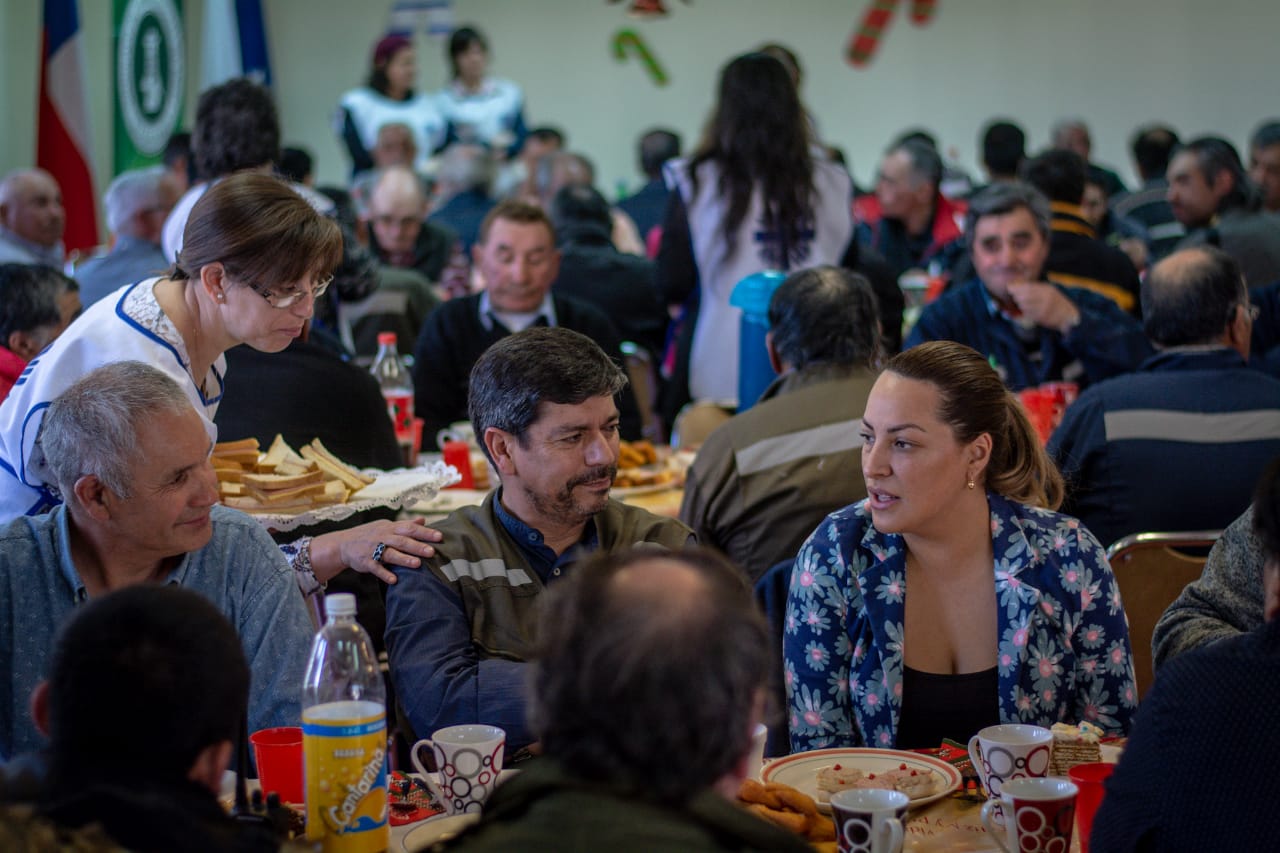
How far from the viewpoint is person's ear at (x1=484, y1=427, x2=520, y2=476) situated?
2.42m

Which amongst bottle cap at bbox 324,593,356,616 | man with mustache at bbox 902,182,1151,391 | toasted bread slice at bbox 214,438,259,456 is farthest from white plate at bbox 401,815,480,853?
man with mustache at bbox 902,182,1151,391

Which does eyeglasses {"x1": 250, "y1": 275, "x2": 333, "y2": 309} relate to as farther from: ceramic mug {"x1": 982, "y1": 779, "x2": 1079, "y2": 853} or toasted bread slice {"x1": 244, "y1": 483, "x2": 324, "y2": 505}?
ceramic mug {"x1": 982, "y1": 779, "x2": 1079, "y2": 853}

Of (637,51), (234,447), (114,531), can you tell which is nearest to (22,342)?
(234,447)

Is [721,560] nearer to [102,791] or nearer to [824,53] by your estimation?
[102,791]

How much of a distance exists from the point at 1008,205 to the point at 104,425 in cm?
334

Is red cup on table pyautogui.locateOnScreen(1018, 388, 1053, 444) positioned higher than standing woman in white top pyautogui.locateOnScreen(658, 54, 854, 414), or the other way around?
standing woman in white top pyautogui.locateOnScreen(658, 54, 854, 414)

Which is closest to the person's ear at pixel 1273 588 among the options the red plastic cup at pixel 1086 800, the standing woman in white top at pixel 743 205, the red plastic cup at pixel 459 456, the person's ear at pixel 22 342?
the red plastic cup at pixel 1086 800

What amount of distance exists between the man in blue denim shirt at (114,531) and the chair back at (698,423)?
7.90 ft

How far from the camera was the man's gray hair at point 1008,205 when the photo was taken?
4.66 metres

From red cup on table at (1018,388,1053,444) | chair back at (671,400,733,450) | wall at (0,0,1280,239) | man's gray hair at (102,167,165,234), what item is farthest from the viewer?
wall at (0,0,1280,239)

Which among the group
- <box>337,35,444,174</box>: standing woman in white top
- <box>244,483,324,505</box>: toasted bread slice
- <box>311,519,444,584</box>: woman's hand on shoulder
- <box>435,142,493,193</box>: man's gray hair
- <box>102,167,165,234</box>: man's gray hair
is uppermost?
<box>337,35,444,174</box>: standing woman in white top

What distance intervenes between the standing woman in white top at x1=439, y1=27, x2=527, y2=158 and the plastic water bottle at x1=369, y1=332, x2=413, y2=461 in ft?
18.7

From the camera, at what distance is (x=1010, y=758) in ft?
5.93

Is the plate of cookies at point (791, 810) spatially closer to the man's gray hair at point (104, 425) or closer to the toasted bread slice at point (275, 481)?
the man's gray hair at point (104, 425)
